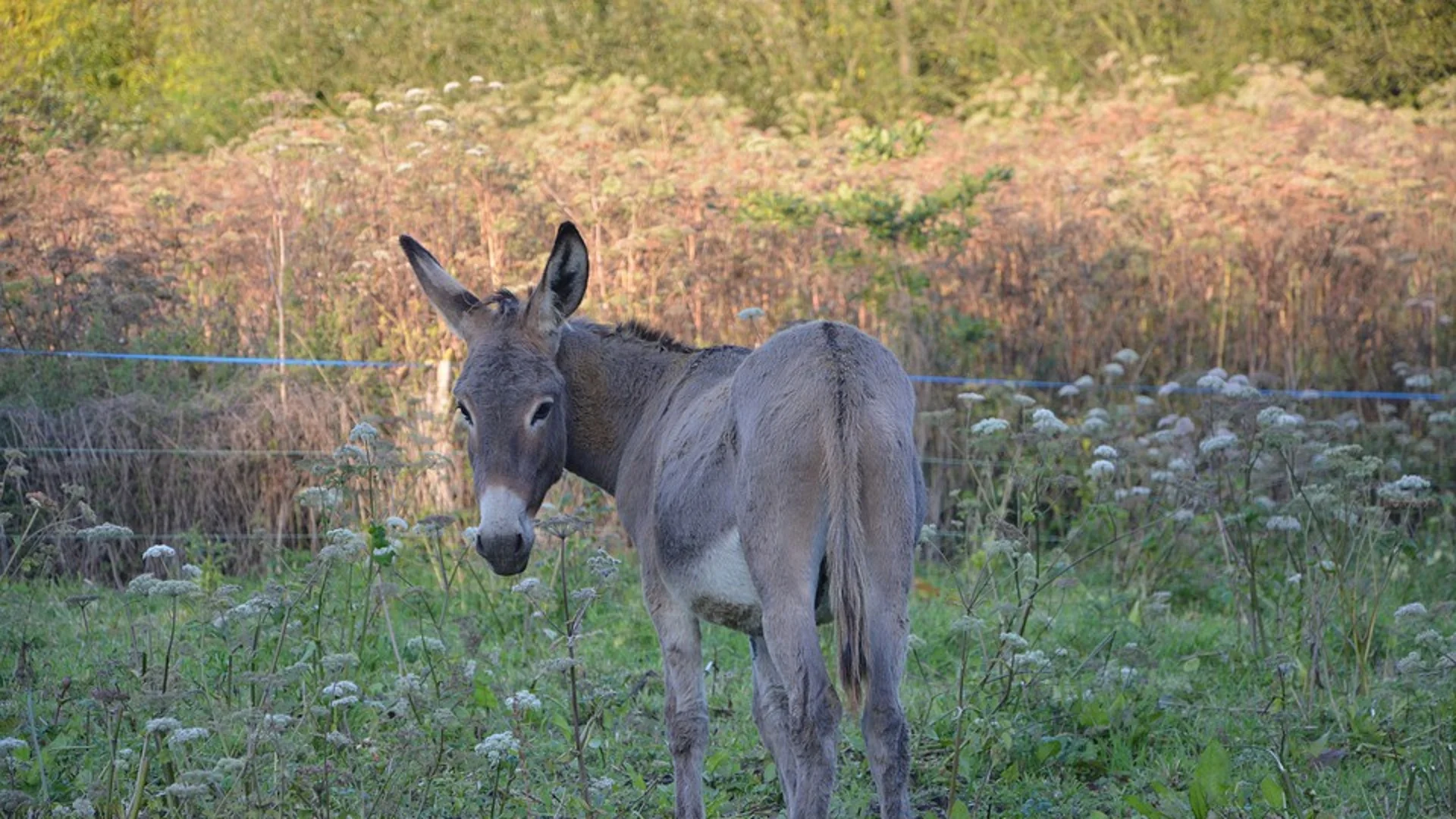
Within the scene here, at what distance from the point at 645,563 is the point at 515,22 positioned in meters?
17.9

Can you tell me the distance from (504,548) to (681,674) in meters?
0.63

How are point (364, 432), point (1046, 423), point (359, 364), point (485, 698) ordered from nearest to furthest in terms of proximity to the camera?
point (364, 432)
point (1046, 423)
point (485, 698)
point (359, 364)

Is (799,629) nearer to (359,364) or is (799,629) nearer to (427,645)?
(427,645)

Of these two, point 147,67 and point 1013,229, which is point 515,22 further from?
point 1013,229

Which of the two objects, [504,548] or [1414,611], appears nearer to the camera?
[504,548]

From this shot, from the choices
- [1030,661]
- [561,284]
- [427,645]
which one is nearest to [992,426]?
[1030,661]

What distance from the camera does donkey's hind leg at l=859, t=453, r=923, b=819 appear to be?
3512 millimetres

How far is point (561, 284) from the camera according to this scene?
4.71 metres

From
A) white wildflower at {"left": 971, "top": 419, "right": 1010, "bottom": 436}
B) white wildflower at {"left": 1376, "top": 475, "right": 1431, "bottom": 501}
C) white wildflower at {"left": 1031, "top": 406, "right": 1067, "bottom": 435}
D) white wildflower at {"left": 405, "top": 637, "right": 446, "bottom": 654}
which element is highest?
white wildflower at {"left": 971, "top": 419, "right": 1010, "bottom": 436}

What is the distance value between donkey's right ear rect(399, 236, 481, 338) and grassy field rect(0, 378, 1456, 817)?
1.52 ft

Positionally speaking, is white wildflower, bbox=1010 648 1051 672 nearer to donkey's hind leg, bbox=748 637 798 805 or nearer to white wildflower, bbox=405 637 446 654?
donkey's hind leg, bbox=748 637 798 805

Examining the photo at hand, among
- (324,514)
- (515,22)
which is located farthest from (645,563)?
(515,22)

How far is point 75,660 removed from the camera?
20.5 feet

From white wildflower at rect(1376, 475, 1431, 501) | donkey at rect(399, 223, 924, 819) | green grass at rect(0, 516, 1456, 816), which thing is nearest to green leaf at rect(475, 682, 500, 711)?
green grass at rect(0, 516, 1456, 816)
